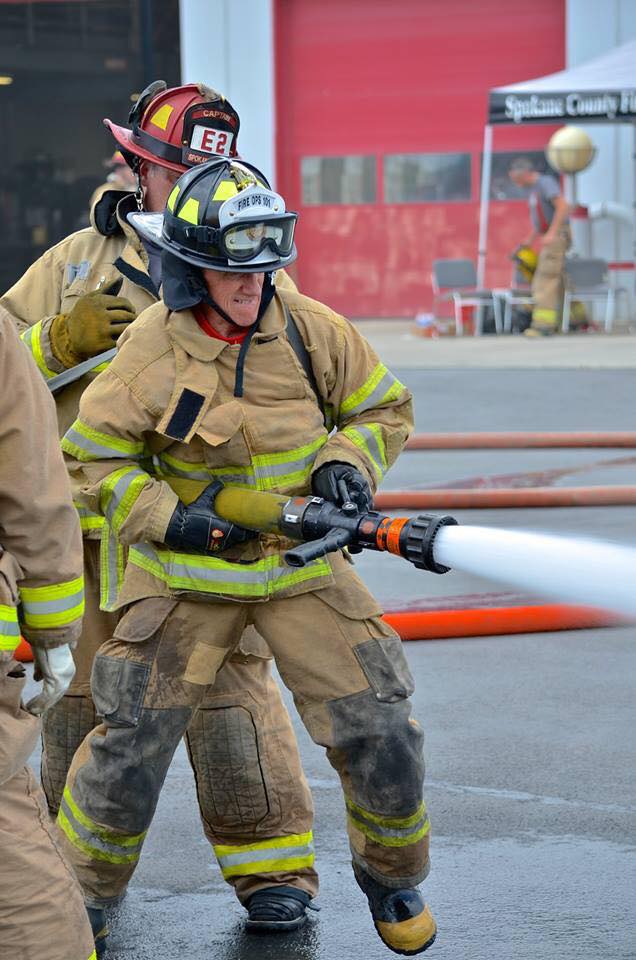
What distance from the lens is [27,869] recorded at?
9.37 feet

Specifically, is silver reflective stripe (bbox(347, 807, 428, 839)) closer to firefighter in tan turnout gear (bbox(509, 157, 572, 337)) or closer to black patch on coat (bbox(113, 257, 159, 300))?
black patch on coat (bbox(113, 257, 159, 300))

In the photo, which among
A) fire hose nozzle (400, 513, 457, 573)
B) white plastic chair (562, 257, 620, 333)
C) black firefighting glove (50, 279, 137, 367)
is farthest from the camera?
white plastic chair (562, 257, 620, 333)

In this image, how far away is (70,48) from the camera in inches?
876

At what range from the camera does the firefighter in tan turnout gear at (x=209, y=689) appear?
4.07 meters

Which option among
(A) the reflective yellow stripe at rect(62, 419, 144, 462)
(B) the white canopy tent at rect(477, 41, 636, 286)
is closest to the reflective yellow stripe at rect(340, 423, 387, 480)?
(A) the reflective yellow stripe at rect(62, 419, 144, 462)

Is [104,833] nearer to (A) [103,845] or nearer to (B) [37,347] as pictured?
(A) [103,845]

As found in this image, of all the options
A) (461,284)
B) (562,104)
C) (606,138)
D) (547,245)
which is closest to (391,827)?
(562,104)

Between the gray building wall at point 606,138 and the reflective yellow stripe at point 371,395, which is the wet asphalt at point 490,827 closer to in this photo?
the reflective yellow stripe at point 371,395

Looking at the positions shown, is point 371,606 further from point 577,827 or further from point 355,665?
point 577,827

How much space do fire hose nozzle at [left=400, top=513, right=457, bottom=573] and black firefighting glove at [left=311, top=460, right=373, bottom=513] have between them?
7.0 inches

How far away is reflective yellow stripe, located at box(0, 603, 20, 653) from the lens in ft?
9.56

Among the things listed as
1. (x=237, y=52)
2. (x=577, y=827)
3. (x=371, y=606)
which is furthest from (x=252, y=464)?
(x=237, y=52)

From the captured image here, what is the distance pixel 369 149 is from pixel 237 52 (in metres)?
2.15

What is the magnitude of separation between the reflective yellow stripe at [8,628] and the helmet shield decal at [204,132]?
164cm
